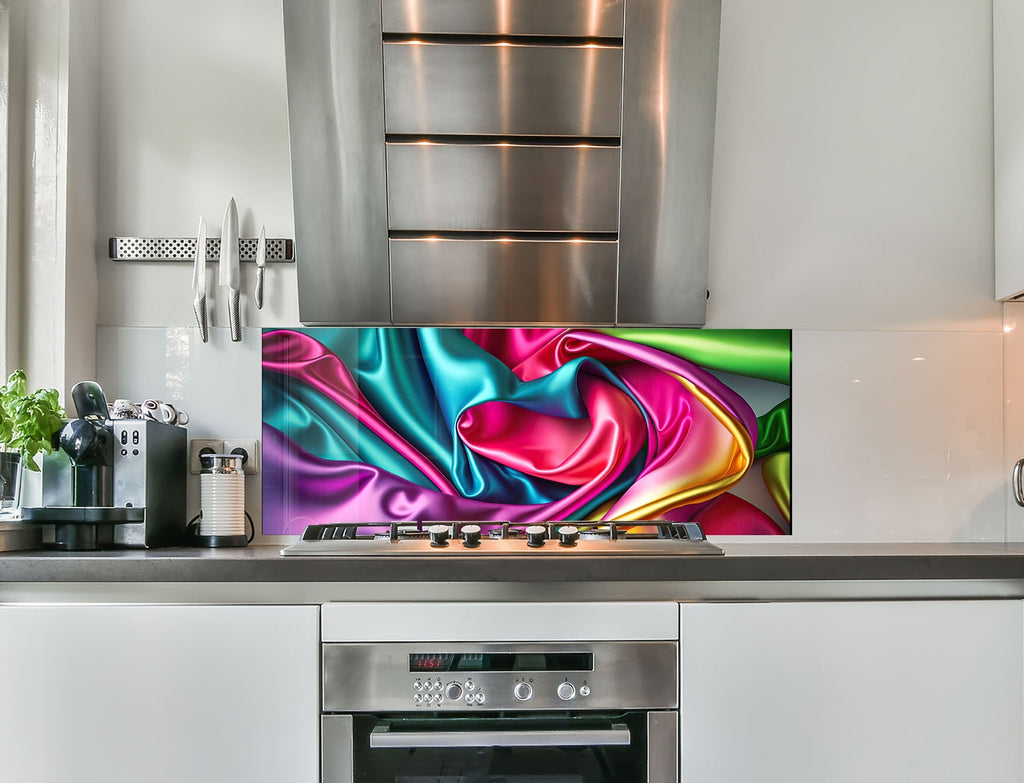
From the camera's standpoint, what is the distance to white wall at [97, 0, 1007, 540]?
206 centimetres

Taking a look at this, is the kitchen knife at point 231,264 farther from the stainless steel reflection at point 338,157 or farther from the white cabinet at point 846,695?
the white cabinet at point 846,695

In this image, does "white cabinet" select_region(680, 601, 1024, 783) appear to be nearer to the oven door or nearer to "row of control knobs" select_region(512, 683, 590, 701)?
the oven door

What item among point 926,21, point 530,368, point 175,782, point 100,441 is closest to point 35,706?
point 175,782

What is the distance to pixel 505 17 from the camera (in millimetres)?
1832

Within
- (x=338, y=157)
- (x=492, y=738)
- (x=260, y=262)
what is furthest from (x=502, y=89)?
(x=492, y=738)

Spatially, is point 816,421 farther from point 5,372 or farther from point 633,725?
point 5,372

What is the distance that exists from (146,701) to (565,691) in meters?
0.74

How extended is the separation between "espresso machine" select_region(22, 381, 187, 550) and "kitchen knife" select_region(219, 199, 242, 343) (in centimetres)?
33

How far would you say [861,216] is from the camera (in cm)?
210

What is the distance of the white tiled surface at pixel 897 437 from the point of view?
2068mm

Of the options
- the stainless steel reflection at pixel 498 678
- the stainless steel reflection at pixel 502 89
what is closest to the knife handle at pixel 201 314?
the stainless steel reflection at pixel 502 89

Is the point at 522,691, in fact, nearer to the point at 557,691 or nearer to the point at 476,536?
the point at 557,691

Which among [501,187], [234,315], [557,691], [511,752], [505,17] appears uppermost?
[505,17]

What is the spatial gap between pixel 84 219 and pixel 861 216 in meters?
1.89
